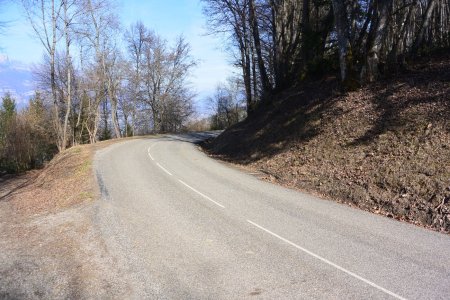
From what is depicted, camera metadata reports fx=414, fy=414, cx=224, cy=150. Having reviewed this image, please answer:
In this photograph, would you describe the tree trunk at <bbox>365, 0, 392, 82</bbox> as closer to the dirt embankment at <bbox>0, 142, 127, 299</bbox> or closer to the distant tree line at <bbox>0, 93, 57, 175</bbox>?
the dirt embankment at <bbox>0, 142, 127, 299</bbox>

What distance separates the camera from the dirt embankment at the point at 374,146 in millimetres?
10633

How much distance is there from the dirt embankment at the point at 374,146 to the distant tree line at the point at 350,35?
4.56 ft

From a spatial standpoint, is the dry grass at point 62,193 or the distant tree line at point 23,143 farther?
the distant tree line at point 23,143

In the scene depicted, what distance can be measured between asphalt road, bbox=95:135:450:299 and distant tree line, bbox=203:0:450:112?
917 centimetres

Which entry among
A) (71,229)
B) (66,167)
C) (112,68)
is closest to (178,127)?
(112,68)

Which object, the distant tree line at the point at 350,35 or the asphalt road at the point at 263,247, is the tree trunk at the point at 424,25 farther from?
the asphalt road at the point at 263,247

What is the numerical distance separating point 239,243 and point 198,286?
2051 mm

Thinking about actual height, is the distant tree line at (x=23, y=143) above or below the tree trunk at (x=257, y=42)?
below

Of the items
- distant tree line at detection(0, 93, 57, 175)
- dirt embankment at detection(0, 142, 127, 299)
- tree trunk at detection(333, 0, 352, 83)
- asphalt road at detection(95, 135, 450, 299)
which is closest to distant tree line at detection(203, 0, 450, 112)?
tree trunk at detection(333, 0, 352, 83)

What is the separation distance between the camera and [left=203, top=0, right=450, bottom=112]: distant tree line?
1864 cm

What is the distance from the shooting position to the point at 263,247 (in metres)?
7.79

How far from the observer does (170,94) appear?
6600 centimetres

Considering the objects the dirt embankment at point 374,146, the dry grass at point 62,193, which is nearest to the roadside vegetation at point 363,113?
the dirt embankment at point 374,146

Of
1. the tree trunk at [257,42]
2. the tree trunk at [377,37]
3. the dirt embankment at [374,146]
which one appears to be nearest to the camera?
the dirt embankment at [374,146]
